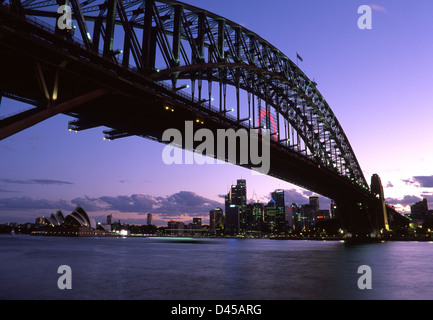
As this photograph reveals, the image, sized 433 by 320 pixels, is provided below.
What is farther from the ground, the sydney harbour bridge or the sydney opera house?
the sydney harbour bridge

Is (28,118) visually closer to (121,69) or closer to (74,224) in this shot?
(121,69)

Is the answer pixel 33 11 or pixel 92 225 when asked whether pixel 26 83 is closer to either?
pixel 33 11

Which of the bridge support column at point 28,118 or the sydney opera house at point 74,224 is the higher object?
the bridge support column at point 28,118

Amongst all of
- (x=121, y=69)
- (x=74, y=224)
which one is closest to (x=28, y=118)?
(x=121, y=69)

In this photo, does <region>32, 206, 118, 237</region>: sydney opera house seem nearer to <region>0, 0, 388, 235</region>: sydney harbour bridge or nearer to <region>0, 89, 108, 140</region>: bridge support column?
<region>0, 0, 388, 235</region>: sydney harbour bridge

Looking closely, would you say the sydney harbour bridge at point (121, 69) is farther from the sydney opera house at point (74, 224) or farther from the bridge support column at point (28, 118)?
the sydney opera house at point (74, 224)

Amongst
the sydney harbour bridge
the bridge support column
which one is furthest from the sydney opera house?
the bridge support column

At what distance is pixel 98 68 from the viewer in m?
22.3

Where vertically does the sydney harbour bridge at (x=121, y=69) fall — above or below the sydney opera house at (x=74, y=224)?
above

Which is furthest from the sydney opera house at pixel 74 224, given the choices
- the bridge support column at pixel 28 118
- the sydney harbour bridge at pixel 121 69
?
the bridge support column at pixel 28 118

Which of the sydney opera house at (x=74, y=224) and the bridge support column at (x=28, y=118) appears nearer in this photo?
the bridge support column at (x=28, y=118)
